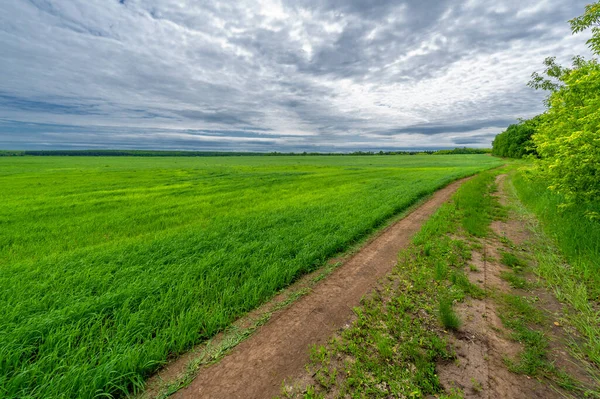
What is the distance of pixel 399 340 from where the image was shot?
12.5ft

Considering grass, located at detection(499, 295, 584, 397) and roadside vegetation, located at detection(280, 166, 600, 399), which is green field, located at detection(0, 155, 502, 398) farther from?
grass, located at detection(499, 295, 584, 397)

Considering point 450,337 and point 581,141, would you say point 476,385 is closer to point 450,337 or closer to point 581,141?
point 450,337

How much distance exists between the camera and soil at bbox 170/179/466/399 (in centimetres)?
316

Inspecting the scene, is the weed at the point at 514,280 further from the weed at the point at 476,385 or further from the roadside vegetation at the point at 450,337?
the weed at the point at 476,385

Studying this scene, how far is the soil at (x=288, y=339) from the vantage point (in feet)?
10.4

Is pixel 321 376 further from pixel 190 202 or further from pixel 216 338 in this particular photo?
pixel 190 202

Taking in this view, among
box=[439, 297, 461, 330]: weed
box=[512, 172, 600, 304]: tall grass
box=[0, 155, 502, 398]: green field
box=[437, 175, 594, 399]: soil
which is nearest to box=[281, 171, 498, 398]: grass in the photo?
box=[439, 297, 461, 330]: weed

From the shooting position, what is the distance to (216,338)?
405 centimetres

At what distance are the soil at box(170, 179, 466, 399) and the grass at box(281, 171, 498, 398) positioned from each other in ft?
0.80

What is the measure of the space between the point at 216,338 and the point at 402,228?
8.31 m

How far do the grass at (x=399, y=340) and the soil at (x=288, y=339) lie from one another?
0.80ft

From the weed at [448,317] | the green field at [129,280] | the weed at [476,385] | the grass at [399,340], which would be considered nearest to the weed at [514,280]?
the grass at [399,340]

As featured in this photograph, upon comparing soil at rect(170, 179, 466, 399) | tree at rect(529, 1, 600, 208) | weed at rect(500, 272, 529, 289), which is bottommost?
soil at rect(170, 179, 466, 399)

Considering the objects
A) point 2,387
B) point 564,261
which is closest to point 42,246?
point 2,387
